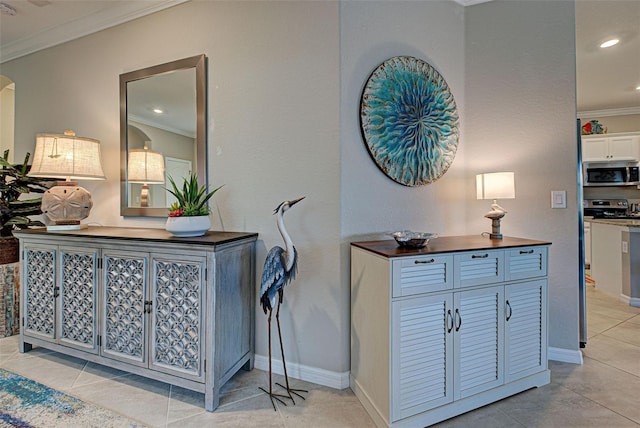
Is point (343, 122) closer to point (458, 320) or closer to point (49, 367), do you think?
point (458, 320)

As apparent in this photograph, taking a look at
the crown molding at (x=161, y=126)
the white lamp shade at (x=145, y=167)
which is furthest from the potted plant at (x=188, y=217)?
the white lamp shade at (x=145, y=167)

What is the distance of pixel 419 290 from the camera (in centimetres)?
156

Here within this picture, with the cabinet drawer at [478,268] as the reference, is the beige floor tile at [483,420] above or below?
below

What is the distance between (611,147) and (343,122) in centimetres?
618

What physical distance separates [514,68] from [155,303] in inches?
119

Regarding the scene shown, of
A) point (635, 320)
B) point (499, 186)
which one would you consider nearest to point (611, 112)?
point (635, 320)

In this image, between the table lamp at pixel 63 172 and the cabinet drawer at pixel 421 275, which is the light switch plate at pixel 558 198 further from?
the table lamp at pixel 63 172

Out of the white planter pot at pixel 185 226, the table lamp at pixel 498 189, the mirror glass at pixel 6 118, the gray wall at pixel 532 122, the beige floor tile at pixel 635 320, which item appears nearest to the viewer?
the white planter pot at pixel 185 226

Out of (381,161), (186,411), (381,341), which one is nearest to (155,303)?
(186,411)

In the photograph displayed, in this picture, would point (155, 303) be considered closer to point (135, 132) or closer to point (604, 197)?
point (135, 132)

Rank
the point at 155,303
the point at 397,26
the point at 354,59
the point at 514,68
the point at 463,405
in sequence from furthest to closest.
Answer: the point at 514,68 → the point at 397,26 → the point at 354,59 → the point at 155,303 → the point at 463,405

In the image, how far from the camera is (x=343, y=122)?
1957 millimetres

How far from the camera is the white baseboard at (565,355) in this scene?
2236mm

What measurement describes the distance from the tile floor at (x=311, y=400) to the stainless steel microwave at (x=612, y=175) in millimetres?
4524
